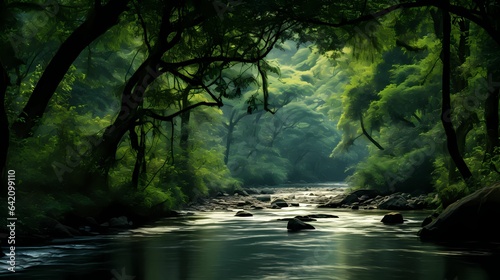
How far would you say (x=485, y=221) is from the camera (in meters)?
13.6

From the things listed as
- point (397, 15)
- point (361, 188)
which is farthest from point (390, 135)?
point (397, 15)

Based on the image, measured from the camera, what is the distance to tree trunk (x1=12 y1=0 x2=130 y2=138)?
15.4 metres

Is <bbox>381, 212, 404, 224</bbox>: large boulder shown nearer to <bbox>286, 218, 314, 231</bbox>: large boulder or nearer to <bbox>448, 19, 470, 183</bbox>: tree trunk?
<bbox>448, 19, 470, 183</bbox>: tree trunk

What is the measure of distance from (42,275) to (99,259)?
191 centimetres

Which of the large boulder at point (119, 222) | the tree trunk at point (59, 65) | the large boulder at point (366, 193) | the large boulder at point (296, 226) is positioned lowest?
the large boulder at point (296, 226)

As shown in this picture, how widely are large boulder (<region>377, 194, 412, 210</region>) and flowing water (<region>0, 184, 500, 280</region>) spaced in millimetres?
9433

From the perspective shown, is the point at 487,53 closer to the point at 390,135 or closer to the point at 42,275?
the point at 42,275

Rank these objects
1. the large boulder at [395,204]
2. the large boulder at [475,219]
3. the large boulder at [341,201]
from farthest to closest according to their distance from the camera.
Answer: the large boulder at [341,201] < the large boulder at [395,204] < the large boulder at [475,219]

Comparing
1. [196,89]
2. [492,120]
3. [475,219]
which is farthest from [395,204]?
[475,219]

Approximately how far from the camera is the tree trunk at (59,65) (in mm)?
15383

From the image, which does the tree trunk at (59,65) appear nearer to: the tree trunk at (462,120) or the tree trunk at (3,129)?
the tree trunk at (3,129)

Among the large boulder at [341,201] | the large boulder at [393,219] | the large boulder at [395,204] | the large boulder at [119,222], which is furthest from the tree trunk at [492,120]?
Answer: the large boulder at [341,201]

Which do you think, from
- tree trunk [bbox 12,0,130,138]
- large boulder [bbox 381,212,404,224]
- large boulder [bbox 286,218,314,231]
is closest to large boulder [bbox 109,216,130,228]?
tree trunk [bbox 12,0,130,138]

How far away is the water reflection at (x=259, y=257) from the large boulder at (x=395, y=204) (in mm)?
9446
